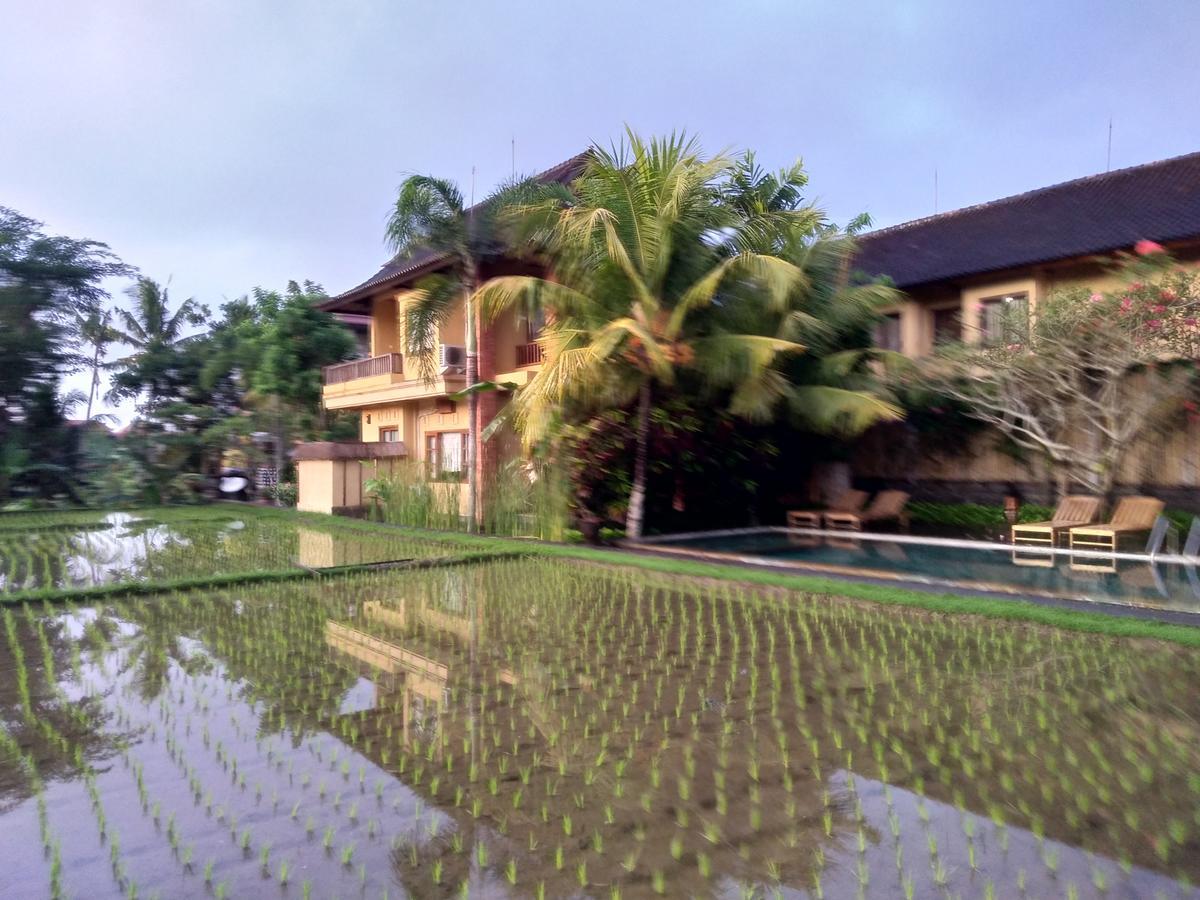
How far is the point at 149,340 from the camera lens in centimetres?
2998

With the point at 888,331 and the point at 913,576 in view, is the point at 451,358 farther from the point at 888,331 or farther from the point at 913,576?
the point at 913,576

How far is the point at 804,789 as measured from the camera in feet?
13.8

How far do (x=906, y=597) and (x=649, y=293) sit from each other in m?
6.05

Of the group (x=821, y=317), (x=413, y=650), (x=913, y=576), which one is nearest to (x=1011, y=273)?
(x=821, y=317)

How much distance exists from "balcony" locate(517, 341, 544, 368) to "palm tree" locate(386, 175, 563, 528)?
2880 mm

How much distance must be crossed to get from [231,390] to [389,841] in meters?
27.3

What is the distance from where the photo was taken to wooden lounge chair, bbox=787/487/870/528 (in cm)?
1588

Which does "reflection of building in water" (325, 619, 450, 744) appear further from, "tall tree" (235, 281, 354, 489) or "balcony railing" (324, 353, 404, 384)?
"tall tree" (235, 281, 354, 489)

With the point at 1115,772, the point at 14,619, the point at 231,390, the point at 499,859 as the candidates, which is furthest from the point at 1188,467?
the point at 231,390

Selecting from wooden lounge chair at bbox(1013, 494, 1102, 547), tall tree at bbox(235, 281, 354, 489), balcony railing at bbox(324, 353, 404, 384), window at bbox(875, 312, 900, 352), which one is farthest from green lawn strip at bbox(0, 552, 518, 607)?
tall tree at bbox(235, 281, 354, 489)

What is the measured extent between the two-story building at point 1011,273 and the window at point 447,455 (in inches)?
315

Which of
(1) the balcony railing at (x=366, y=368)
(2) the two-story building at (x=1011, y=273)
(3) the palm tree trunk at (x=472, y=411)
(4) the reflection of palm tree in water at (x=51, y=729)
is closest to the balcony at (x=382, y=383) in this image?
(1) the balcony railing at (x=366, y=368)

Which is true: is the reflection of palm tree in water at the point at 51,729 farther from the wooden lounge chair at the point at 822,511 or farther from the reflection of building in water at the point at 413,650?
the wooden lounge chair at the point at 822,511

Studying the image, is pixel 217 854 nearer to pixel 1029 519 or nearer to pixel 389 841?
pixel 389 841
